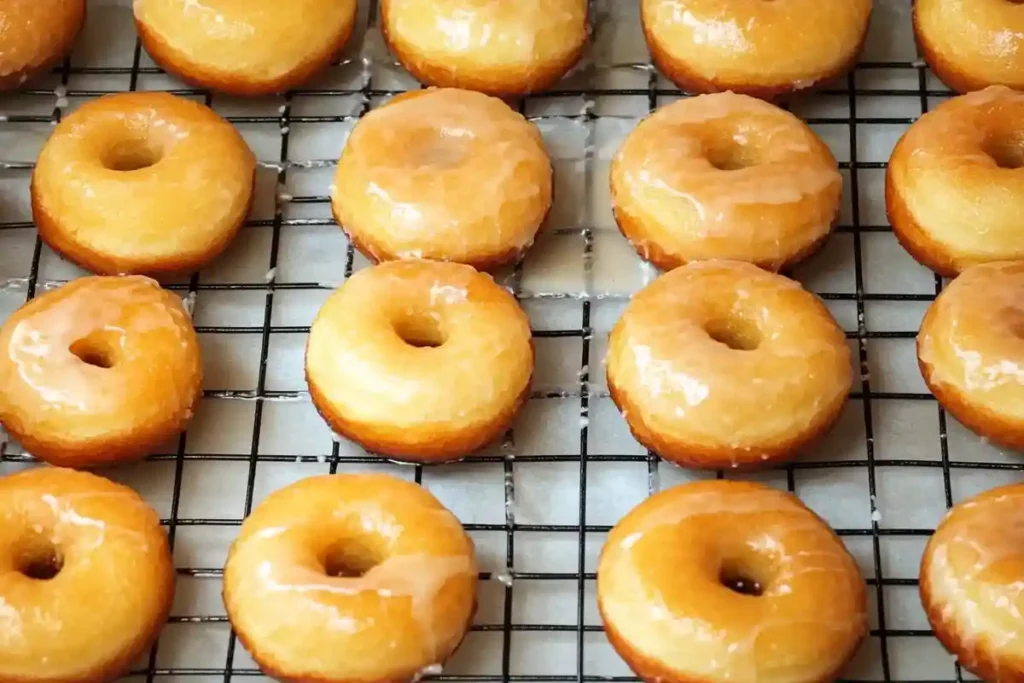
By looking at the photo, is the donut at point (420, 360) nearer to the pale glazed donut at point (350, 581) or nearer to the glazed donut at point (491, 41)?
Result: the pale glazed donut at point (350, 581)

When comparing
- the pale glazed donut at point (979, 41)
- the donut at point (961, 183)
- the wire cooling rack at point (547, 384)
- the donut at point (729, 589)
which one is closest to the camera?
the donut at point (729, 589)

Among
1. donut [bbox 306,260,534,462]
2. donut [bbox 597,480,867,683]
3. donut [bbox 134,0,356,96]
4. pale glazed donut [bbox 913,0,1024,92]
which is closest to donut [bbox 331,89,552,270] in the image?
donut [bbox 306,260,534,462]

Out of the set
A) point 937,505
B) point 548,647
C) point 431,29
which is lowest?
point 548,647

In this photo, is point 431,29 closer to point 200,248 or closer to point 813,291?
point 200,248

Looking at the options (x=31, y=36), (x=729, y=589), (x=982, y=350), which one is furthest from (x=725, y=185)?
(x=31, y=36)

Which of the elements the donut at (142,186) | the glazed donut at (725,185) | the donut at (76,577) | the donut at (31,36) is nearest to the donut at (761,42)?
the glazed donut at (725,185)

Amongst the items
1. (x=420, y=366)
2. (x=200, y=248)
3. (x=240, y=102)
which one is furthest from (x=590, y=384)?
(x=240, y=102)
